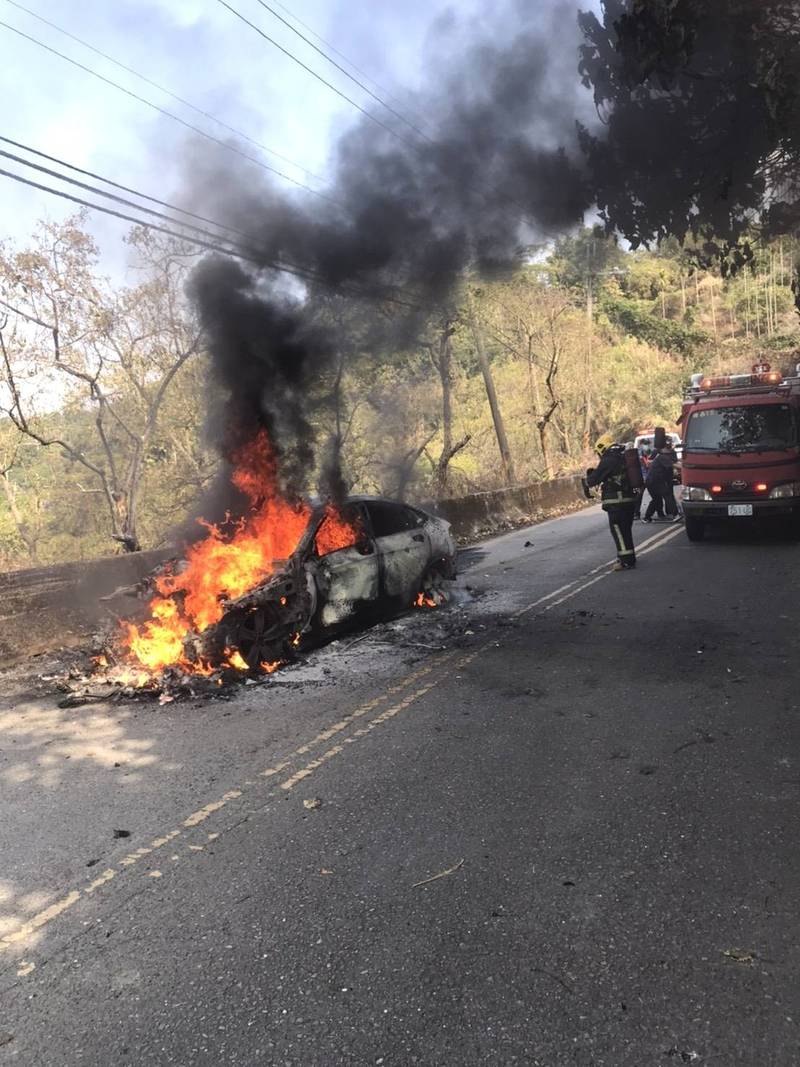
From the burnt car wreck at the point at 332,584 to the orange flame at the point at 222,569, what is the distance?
0.22 ft

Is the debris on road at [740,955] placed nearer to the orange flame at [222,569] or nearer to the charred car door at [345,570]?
the orange flame at [222,569]

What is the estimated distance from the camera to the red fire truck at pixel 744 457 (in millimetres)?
10414

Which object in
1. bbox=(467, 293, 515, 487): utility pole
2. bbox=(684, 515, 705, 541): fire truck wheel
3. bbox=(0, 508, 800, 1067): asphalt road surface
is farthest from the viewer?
bbox=(467, 293, 515, 487): utility pole

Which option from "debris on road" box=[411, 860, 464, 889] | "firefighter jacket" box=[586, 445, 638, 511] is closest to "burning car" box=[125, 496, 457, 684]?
"firefighter jacket" box=[586, 445, 638, 511]

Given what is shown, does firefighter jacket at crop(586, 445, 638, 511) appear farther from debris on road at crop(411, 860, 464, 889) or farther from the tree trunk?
the tree trunk

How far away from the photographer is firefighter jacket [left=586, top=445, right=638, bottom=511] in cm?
950

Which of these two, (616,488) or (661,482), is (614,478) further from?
(661,482)

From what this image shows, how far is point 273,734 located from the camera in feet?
15.7

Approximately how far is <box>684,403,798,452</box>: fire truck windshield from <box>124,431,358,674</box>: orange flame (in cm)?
668

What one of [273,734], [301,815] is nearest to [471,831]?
[301,815]

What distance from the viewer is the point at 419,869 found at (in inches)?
121

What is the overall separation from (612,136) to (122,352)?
1340cm

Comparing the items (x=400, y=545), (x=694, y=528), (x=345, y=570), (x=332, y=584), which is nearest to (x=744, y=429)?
(x=694, y=528)

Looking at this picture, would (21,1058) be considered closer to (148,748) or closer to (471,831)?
(471,831)
